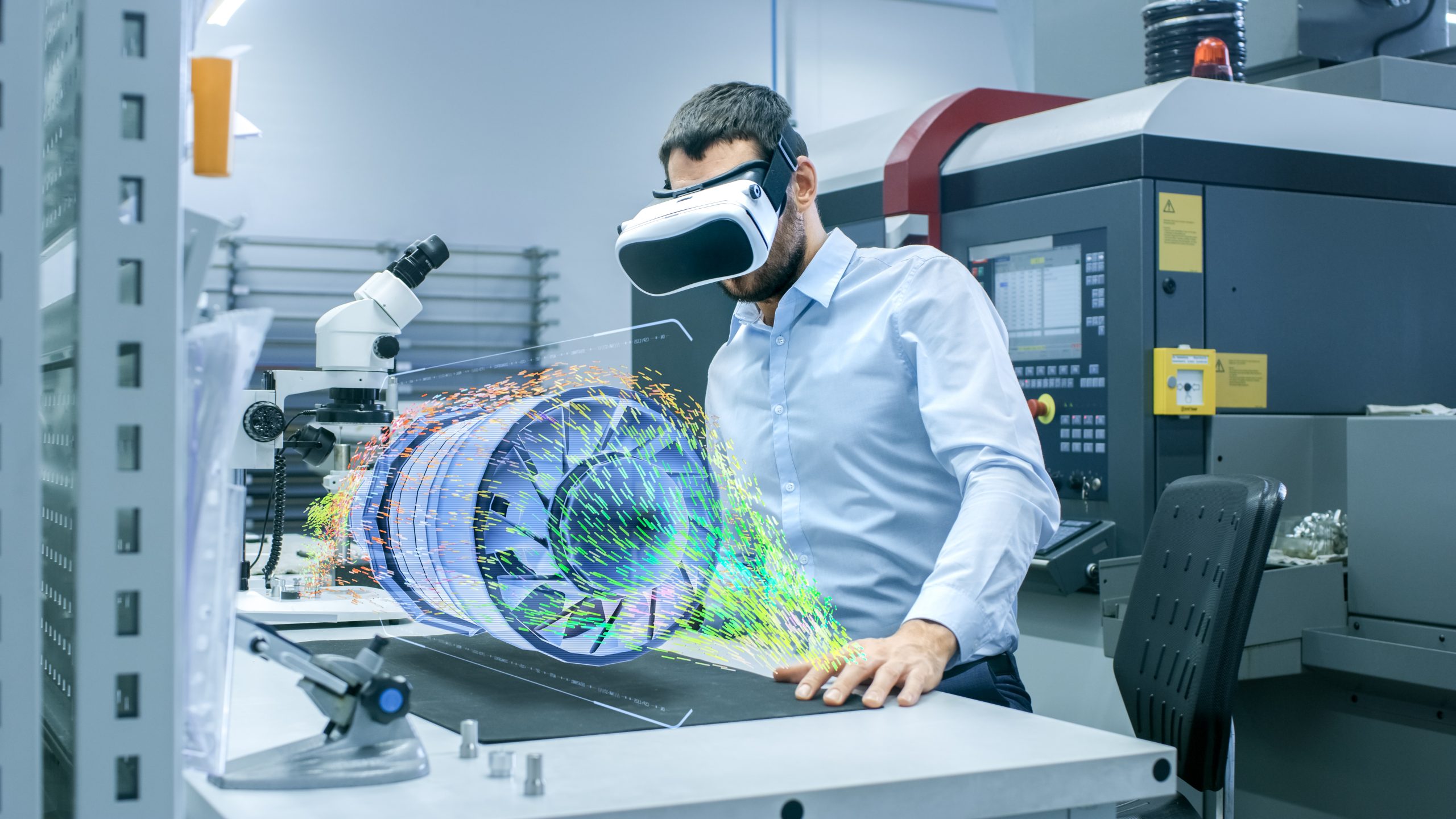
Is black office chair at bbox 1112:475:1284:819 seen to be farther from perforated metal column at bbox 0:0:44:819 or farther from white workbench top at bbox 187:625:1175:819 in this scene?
perforated metal column at bbox 0:0:44:819

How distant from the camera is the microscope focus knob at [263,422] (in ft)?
6.25

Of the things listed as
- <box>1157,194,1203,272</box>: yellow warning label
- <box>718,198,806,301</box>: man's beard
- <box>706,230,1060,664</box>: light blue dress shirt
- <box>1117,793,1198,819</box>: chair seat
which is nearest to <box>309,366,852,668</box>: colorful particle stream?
<box>706,230,1060,664</box>: light blue dress shirt

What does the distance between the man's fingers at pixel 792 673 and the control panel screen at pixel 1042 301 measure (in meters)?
1.69

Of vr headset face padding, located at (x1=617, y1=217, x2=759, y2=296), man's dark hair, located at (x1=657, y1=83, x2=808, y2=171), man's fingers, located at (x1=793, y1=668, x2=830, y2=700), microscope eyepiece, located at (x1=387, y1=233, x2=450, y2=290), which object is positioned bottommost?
man's fingers, located at (x1=793, y1=668, x2=830, y2=700)

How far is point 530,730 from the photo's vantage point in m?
1.04

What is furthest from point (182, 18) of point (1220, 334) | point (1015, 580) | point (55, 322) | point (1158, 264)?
point (1220, 334)

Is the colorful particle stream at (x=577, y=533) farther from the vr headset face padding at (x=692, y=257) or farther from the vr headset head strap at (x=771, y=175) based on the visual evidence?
the vr headset head strap at (x=771, y=175)

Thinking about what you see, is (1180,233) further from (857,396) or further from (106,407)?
(106,407)

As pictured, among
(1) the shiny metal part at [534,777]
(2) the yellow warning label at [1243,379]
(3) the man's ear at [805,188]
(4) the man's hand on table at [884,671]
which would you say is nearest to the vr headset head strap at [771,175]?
(3) the man's ear at [805,188]

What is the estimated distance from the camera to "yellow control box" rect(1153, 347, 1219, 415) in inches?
102

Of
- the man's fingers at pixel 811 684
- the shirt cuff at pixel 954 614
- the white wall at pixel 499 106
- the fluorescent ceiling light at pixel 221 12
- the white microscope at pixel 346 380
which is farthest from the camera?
the white wall at pixel 499 106

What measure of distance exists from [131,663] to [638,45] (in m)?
6.07

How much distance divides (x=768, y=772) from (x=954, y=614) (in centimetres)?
54

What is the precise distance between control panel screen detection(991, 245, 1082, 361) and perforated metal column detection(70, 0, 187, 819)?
236cm
